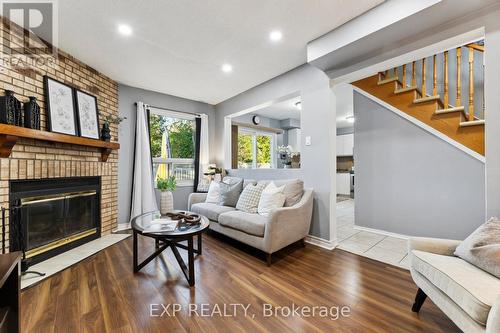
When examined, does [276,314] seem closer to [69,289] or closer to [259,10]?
[69,289]

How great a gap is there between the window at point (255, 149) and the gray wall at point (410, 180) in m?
2.59

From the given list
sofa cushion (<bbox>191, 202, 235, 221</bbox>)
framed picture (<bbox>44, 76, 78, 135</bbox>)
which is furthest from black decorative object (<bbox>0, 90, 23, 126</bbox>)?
sofa cushion (<bbox>191, 202, 235, 221</bbox>)

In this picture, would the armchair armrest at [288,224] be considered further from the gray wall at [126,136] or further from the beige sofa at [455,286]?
the gray wall at [126,136]

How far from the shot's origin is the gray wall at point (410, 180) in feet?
8.68

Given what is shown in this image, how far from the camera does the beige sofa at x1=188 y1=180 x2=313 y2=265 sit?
7.38ft

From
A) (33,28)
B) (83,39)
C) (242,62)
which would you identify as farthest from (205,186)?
(33,28)

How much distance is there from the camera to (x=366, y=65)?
2393 mm

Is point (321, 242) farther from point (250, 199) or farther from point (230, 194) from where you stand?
point (230, 194)

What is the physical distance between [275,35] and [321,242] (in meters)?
2.58

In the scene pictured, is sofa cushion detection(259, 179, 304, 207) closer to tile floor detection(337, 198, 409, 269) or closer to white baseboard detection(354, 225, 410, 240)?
tile floor detection(337, 198, 409, 269)

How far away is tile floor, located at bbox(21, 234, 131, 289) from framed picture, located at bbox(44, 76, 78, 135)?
1.49 m

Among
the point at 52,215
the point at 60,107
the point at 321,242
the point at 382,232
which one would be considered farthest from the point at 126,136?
the point at 382,232

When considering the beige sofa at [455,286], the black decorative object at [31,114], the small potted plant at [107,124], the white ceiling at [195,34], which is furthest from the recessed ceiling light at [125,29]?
the beige sofa at [455,286]

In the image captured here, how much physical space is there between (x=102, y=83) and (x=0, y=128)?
1716 mm
